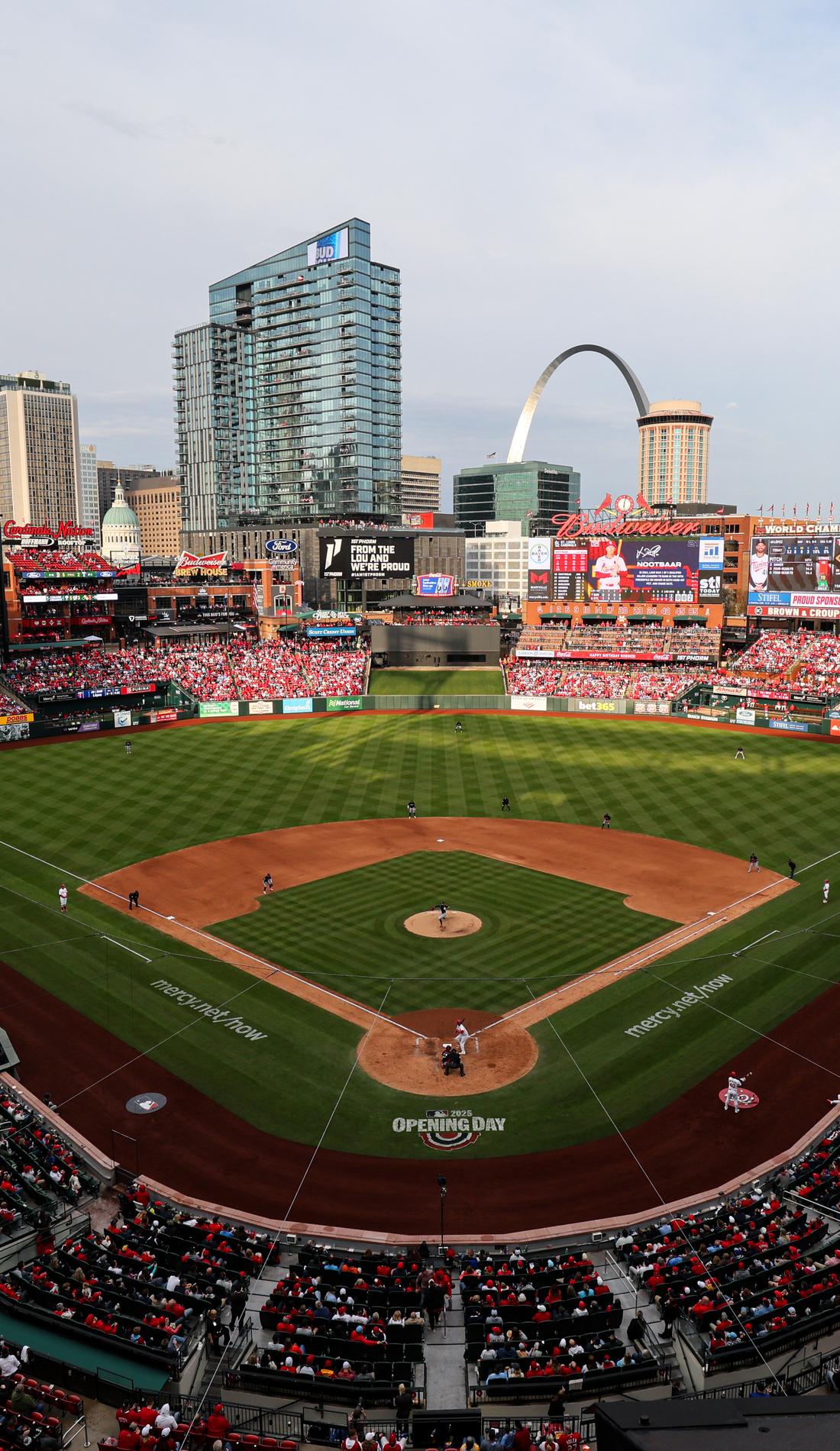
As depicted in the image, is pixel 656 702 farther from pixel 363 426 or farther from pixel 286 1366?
pixel 363 426

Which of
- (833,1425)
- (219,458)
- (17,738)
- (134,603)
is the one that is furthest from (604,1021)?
(219,458)

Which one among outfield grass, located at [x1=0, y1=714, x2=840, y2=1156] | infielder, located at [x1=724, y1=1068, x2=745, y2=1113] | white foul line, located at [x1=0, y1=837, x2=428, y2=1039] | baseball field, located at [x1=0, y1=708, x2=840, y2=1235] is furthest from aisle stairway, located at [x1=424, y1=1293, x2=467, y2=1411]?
white foul line, located at [x1=0, y1=837, x2=428, y2=1039]

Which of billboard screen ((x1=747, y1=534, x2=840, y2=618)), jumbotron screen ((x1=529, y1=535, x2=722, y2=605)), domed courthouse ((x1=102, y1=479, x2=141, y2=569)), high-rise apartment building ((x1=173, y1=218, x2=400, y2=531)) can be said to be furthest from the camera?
domed courthouse ((x1=102, y1=479, x2=141, y2=569))

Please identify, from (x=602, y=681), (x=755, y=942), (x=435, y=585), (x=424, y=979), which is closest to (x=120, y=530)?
(x=435, y=585)

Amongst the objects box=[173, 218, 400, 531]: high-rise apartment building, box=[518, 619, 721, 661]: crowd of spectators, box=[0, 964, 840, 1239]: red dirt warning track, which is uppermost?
box=[173, 218, 400, 531]: high-rise apartment building

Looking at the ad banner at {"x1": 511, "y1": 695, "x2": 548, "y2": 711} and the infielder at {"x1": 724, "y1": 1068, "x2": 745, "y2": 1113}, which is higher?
the ad banner at {"x1": 511, "y1": 695, "x2": 548, "y2": 711}

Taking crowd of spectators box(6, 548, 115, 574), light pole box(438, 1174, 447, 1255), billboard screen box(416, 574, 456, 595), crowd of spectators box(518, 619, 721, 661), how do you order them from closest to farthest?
light pole box(438, 1174, 447, 1255) < crowd of spectators box(6, 548, 115, 574) < crowd of spectators box(518, 619, 721, 661) < billboard screen box(416, 574, 456, 595)

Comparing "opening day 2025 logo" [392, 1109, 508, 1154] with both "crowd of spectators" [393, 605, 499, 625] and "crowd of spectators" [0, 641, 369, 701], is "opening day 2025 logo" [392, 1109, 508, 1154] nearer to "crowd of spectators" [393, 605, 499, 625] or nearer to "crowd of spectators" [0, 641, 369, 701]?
"crowd of spectators" [0, 641, 369, 701]
